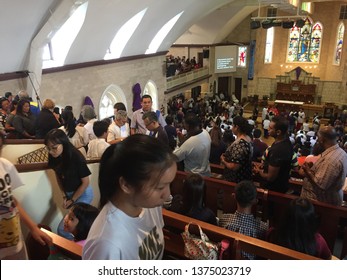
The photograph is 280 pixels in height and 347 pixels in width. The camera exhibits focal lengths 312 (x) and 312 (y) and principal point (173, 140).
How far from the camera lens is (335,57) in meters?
24.2

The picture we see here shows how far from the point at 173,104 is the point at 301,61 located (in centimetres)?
1312

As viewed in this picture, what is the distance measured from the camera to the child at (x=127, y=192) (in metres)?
1.34

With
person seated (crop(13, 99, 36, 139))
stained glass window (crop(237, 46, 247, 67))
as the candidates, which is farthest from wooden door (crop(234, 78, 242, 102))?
person seated (crop(13, 99, 36, 139))

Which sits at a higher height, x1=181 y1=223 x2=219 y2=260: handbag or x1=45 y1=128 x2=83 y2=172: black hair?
x1=45 y1=128 x2=83 y2=172: black hair

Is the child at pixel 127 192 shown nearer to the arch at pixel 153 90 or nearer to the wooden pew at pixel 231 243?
the wooden pew at pixel 231 243

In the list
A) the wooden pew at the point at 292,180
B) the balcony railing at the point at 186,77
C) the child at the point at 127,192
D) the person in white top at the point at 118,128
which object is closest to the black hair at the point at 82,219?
the child at the point at 127,192

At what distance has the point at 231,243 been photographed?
240cm

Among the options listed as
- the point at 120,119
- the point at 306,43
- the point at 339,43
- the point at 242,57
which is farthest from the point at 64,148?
the point at 306,43

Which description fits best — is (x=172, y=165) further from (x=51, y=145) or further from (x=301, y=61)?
(x=301, y=61)

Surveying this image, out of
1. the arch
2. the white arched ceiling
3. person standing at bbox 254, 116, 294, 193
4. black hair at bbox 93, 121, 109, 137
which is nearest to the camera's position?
person standing at bbox 254, 116, 294, 193

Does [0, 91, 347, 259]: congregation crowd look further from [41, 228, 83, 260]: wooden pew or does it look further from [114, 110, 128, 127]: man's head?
[41, 228, 83, 260]: wooden pew

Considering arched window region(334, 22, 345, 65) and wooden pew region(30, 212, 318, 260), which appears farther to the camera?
arched window region(334, 22, 345, 65)

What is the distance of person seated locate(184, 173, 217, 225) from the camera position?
2879 millimetres

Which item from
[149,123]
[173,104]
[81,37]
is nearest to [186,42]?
[173,104]
